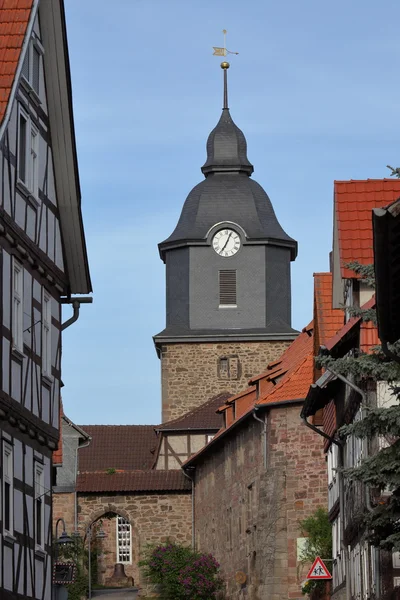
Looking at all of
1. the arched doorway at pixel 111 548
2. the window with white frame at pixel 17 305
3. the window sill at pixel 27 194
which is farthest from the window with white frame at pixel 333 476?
the arched doorway at pixel 111 548

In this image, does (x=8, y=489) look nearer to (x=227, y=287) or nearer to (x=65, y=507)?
(x=65, y=507)

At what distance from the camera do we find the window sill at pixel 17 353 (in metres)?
18.6

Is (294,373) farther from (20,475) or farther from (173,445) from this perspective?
(20,475)

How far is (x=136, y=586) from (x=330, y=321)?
2873cm

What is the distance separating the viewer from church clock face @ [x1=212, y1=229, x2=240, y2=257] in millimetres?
62438

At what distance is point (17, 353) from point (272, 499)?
23387 mm

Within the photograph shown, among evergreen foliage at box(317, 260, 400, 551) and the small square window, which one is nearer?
evergreen foliage at box(317, 260, 400, 551)

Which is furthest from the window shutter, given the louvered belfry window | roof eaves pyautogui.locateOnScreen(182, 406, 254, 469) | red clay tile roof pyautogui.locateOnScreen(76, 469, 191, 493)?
the louvered belfry window

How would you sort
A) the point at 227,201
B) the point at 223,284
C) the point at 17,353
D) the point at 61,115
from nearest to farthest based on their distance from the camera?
the point at 17,353 < the point at 61,115 < the point at 223,284 < the point at 227,201

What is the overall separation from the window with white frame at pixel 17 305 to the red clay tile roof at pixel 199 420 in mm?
36755

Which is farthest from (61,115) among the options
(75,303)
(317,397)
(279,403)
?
(279,403)

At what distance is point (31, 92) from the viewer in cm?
1997

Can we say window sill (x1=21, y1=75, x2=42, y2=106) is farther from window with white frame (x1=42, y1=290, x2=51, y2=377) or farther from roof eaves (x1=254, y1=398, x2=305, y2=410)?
roof eaves (x1=254, y1=398, x2=305, y2=410)

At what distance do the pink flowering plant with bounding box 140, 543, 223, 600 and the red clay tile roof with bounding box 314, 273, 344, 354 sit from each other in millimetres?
18629
